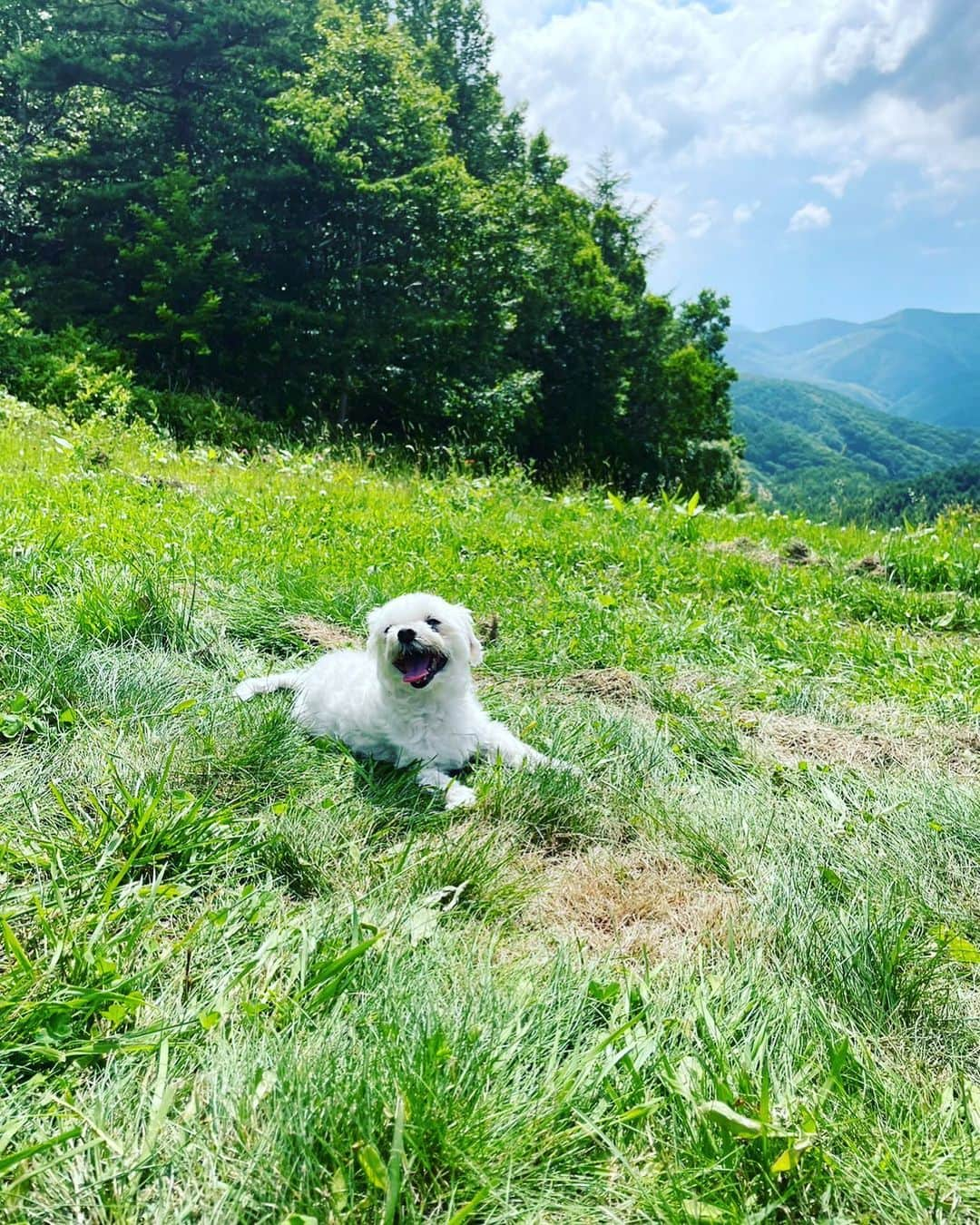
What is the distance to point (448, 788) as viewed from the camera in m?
3.08

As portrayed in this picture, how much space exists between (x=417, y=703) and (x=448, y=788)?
44 cm

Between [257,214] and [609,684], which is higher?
[257,214]

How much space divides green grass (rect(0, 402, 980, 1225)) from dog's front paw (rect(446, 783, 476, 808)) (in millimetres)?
78

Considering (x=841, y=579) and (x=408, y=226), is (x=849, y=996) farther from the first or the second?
(x=408, y=226)

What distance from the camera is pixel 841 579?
20.6 ft

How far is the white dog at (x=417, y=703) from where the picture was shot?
327cm

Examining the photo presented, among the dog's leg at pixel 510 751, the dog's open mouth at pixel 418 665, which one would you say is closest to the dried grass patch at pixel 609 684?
the dog's leg at pixel 510 751

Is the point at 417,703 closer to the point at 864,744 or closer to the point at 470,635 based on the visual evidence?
the point at 470,635

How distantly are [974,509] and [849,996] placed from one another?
9.70 meters

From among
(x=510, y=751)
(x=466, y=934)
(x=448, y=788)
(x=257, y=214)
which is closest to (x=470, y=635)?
(x=510, y=751)

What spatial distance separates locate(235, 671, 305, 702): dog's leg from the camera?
140 inches

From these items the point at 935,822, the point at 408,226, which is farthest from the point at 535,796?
the point at 408,226

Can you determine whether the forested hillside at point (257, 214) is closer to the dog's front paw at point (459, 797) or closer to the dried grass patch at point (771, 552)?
the dried grass patch at point (771, 552)

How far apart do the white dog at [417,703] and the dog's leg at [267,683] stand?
0.03m
